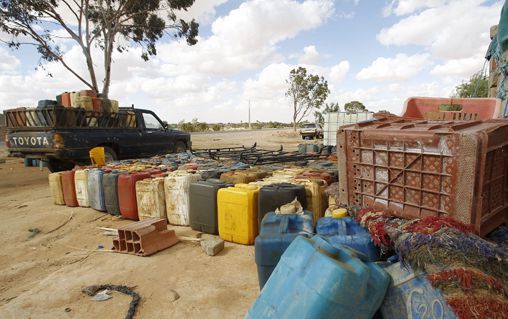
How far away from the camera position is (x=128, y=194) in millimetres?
5238

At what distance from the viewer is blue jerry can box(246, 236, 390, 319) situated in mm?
1740

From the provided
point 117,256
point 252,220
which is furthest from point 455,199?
point 117,256

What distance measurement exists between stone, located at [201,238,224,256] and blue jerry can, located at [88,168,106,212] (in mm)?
2828

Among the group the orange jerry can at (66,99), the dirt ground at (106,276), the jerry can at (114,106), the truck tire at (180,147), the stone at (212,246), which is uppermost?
the orange jerry can at (66,99)

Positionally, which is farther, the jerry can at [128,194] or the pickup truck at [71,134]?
the pickup truck at [71,134]

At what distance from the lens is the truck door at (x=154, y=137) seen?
1015 centimetres

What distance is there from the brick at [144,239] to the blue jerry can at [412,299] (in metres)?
2.84

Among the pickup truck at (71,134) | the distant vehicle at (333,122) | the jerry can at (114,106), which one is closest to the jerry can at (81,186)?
the pickup truck at (71,134)

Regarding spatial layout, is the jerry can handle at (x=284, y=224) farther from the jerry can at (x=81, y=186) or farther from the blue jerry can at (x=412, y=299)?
the jerry can at (x=81, y=186)

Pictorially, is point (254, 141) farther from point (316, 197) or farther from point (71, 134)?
point (316, 197)

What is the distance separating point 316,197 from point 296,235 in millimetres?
1330

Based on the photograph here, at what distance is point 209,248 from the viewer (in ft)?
12.3

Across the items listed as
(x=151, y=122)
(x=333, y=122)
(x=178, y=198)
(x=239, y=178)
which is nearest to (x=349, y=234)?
(x=239, y=178)

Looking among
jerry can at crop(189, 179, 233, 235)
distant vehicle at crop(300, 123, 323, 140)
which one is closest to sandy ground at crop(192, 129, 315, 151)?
distant vehicle at crop(300, 123, 323, 140)
